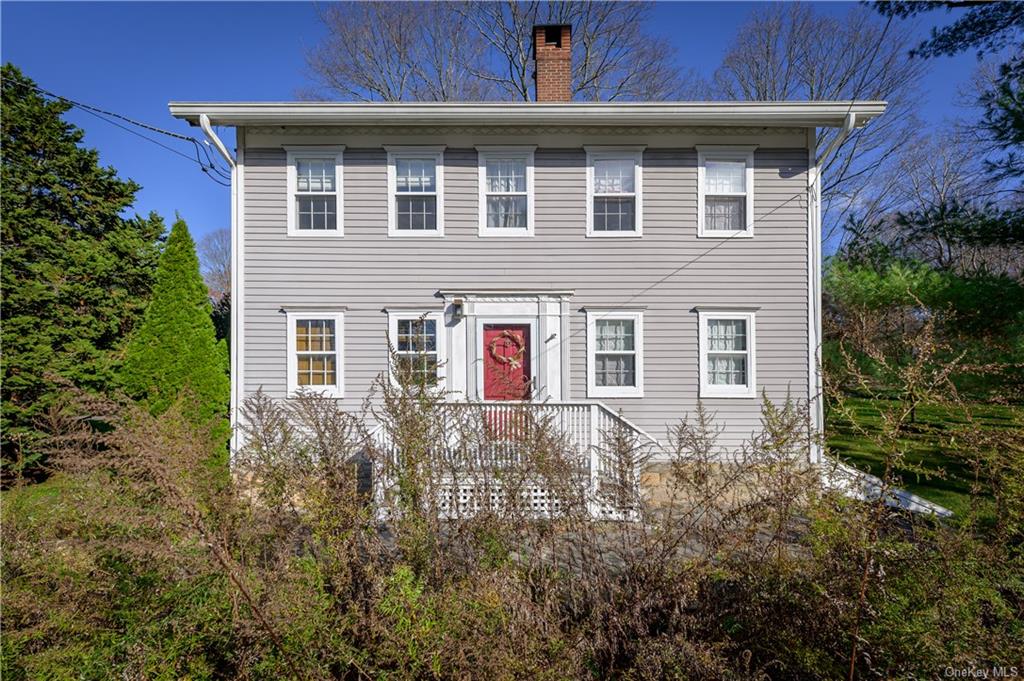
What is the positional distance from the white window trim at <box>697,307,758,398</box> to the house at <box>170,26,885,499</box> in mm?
26

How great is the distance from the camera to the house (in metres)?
7.67

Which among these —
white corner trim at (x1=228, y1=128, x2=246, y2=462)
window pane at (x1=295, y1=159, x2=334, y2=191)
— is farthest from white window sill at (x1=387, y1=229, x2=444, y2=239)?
white corner trim at (x1=228, y1=128, x2=246, y2=462)

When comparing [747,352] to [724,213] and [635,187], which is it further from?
[635,187]

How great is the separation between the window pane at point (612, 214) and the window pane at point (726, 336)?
7.61 feet

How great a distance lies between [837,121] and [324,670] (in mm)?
9481

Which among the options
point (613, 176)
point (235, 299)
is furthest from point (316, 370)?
point (613, 176)

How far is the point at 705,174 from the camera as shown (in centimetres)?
781

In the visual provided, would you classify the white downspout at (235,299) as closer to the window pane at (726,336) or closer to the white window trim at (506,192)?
the white window trim at (506,192)

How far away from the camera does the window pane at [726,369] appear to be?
25.4 feet

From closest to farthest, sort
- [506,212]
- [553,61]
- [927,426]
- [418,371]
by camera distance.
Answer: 1. [927,426]
2. [418,371]
3. [506,212]
4. [553,61]

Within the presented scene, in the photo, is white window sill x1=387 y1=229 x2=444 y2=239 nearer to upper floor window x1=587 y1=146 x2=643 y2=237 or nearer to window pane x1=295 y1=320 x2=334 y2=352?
window pane x1=295 y1=320 x2=334 y2=352

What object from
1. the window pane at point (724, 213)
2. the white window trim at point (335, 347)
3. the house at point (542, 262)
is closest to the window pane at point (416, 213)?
the house at point (542, 262)

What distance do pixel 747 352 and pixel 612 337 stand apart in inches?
91.9

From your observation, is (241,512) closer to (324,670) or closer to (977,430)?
(324,670)
